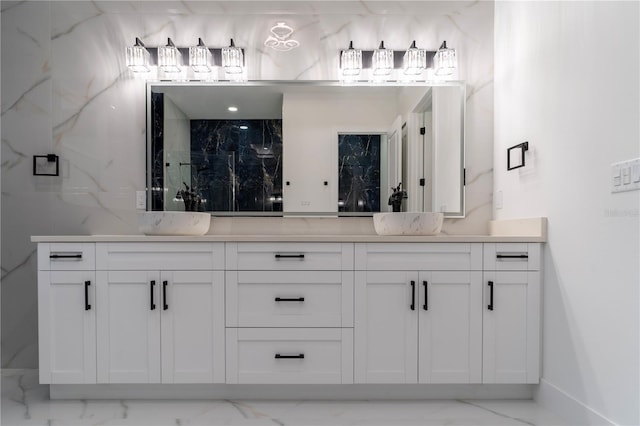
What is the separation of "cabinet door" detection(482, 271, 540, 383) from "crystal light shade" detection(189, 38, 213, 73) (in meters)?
2.12

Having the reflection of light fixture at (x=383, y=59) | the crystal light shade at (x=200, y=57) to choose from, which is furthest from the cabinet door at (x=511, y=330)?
the crystal light shade at (x=200, y=57)

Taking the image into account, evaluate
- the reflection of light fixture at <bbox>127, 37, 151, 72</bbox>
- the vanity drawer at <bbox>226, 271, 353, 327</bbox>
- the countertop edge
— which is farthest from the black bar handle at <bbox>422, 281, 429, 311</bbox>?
the reflection of light fixture at <bbox>127, 37, 151, 72</bbox>

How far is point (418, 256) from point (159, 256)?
1333mm

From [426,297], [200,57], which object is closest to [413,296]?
[426,297]

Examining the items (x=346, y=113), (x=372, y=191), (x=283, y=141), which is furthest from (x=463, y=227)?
(x=283, y=141)

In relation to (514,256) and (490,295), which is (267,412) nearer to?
(490,295)

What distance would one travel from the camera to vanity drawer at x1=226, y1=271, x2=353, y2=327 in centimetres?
201

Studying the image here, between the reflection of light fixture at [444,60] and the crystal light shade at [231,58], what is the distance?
1.26 m

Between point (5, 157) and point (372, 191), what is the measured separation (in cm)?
236

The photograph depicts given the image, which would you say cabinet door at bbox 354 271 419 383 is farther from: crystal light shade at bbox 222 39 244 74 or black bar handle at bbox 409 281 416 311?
crystal light shade at bbox 222 39 244 74

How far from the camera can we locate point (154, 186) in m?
2.54

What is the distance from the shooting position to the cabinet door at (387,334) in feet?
6.56

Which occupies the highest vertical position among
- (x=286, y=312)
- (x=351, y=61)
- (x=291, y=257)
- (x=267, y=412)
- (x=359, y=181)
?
(x=351, y=61)

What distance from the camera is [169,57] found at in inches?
98.0
